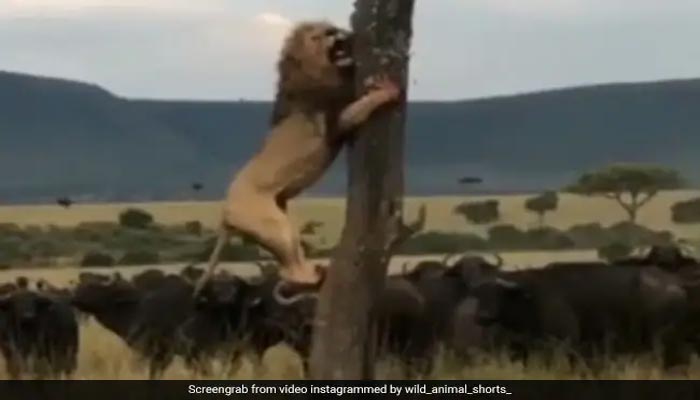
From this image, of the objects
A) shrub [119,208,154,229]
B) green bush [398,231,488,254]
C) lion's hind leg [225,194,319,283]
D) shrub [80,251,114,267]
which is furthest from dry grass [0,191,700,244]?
lion's hind leg [225,194,319,283]

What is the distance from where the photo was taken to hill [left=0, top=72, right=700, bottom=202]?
94.5 metres

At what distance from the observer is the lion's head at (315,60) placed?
1176 cm

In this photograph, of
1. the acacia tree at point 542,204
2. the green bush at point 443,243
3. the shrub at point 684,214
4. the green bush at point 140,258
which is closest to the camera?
the green bush at point 140,258

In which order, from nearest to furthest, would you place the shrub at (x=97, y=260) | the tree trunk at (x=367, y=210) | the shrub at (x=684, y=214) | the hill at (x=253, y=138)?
the tree trunk at (x=367, y=210) < the shrub at (x=97, y=260) < the shrub at (x=684, y=214) < the hill at (x=253, y=138)

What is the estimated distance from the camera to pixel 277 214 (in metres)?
12.0

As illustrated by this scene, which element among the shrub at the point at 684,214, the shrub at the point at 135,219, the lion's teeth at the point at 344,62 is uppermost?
the shrub at the point at 684,214

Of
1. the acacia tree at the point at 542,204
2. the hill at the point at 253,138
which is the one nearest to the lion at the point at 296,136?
the acacia tree at the point at 542,204

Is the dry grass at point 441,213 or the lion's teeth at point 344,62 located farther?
the dry grass at point 441,213

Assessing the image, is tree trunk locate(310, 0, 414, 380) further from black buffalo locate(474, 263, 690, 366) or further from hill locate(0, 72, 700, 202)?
hill locate(0, 72, 700, 202)

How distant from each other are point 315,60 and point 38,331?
7967 mm

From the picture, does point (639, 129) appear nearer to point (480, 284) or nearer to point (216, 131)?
point (216, 131)

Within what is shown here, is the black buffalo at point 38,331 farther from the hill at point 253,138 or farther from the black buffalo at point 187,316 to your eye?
the hill at point 253,138

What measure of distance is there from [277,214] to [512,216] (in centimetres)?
6487
